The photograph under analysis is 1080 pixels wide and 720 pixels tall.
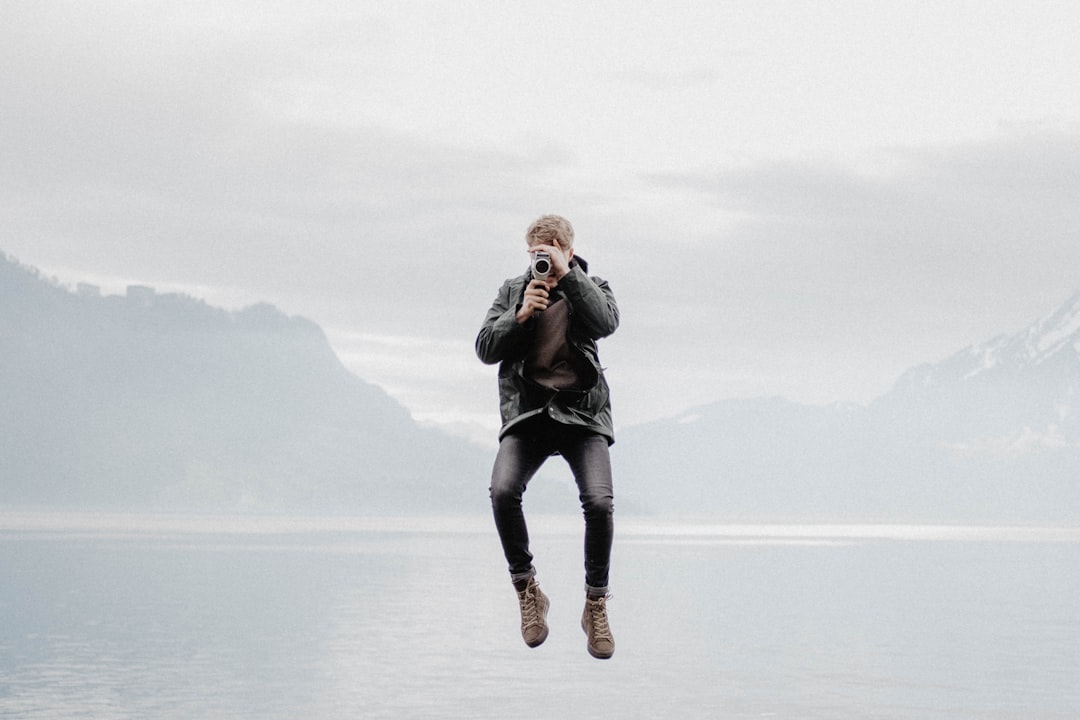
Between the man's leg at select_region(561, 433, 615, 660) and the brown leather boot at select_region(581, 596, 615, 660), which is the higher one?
the man's leg at select_region(561, 433, 615, 660)

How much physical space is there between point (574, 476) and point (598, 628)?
3.45ft

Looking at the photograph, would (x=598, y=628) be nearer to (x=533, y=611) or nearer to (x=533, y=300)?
(x=533, y=611)

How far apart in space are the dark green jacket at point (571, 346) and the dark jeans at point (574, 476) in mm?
134

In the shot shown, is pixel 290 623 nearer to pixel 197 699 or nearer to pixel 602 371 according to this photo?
pixel 197 699

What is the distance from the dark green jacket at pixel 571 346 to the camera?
8633 millimetres

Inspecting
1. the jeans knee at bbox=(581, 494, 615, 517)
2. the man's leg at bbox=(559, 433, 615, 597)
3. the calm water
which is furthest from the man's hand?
the calm water

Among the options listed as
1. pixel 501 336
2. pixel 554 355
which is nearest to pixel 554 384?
pixel 554 355

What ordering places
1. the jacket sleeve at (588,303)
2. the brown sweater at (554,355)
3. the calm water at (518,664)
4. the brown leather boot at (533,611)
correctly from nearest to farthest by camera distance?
the jacket sleeve at (588,303)
the brown sweater at (554,355)
the brown leather boot at (533,611)
the calm water at (518,664)

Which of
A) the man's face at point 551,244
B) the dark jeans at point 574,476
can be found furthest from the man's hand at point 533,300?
the dark jeans at point 574,476

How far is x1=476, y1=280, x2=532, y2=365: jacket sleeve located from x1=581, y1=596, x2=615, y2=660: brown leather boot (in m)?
1.66

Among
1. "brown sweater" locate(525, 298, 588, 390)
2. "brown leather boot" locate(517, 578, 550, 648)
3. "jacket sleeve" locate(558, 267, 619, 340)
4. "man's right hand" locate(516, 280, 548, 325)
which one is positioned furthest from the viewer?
"brown leather boot" locate(517, 578, 550, 648)

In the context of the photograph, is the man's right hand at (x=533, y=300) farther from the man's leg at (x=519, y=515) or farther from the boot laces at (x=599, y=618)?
the boot laces at (x=599, y=618)

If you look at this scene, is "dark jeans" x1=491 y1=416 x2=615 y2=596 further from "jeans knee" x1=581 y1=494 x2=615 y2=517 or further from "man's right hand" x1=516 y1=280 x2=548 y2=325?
"man's right hand" x1=516 y1=280 x2=548 y2=325

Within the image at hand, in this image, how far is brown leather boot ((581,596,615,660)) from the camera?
9.02 metres
